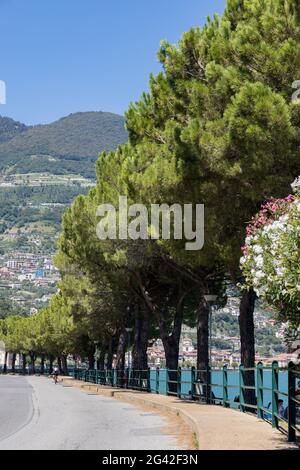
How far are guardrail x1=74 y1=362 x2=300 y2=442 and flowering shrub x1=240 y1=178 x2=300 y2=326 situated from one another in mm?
1809

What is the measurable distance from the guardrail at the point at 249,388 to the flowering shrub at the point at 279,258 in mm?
1809

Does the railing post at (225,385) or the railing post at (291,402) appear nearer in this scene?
the railing post at (291,402)

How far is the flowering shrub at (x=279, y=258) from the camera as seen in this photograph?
7.89m

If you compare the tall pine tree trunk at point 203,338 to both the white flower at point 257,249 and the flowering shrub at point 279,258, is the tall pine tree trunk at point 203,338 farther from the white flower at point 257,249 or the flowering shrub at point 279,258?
the white flower at point 257,249

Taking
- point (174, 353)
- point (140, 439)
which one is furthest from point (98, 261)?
point (140, 439)

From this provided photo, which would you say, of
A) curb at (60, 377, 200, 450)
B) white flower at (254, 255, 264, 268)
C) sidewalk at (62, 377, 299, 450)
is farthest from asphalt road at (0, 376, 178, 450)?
white flower at (254, 255, 264, 268)

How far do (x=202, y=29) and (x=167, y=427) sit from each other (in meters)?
10.6

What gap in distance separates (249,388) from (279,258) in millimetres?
7165

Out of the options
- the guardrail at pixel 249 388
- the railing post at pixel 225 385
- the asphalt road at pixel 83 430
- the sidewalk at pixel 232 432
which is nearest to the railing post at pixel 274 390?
the guardrail at pixel 249 388

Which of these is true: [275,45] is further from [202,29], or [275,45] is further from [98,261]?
[98,261]

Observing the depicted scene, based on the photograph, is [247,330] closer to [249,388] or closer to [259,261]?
[249,388]

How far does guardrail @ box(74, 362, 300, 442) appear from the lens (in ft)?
35.7

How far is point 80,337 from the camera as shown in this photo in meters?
66.4

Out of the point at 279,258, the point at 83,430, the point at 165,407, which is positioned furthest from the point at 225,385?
the point at 279,258
